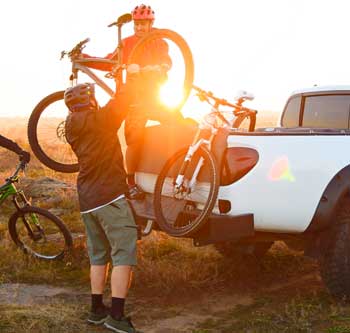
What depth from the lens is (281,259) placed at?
6527mm

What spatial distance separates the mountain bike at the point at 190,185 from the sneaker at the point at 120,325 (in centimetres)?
73

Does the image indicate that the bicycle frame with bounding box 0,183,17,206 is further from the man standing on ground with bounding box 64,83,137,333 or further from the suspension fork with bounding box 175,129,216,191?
the suspension fork with bounding box 175,129,216,191

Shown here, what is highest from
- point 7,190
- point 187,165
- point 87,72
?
point 87,72

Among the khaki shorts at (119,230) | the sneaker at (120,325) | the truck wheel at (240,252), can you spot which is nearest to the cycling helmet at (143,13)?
the khaki shorts at (119,230)

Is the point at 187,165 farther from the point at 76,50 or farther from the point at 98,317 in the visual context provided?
the point at 76,50

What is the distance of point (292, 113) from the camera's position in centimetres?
719

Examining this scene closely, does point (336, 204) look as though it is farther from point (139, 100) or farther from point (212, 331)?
point (139, 100)

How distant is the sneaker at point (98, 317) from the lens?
4617 millimetres

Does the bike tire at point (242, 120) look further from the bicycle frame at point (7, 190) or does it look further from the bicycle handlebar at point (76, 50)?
the bicycle frame at point (7, 190)

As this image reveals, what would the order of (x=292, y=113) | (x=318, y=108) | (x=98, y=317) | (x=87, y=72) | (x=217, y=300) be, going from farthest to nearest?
(x=292, y=113) → (x=318, y=108) → (x=87, y=72) → (x=217, y=300) → (x=98, y=317)

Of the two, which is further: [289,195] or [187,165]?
[187,165]

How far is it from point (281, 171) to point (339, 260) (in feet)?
2.77

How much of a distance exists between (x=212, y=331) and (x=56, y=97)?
3.15 metres

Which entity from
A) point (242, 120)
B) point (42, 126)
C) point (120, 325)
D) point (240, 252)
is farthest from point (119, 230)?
point (42, 126)
